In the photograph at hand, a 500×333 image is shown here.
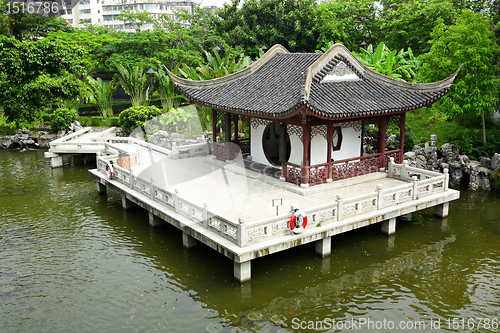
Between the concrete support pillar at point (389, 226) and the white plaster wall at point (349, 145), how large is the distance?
150 inches

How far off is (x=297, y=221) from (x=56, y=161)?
19463mm

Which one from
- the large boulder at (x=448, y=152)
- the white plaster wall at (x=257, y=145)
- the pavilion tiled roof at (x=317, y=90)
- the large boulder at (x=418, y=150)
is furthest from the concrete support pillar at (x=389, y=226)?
the large boulder at (x=448, y=152)

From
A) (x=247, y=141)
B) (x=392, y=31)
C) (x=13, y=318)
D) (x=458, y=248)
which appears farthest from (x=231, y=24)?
(x=13, y=318)

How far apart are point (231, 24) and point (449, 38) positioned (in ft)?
74.0

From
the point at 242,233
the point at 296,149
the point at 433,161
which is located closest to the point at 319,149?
the point at 296,149

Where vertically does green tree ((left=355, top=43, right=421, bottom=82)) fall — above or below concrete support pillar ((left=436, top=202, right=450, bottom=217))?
above

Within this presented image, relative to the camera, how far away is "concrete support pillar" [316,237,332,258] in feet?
46.3

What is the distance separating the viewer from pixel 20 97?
15984 mm

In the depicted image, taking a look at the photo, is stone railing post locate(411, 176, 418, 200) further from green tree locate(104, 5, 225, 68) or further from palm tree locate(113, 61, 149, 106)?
palm tree locate(113, 61, 149, 106)

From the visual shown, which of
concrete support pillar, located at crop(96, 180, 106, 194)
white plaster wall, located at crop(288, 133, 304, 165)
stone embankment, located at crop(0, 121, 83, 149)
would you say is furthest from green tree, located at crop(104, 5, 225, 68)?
white plaster wall, located at crop(288, 133, 304, 165)

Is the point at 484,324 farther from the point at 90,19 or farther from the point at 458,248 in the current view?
the point at 90,19

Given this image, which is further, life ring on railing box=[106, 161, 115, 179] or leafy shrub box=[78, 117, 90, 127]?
leafy shrub box=[78, 117, 90, 127]

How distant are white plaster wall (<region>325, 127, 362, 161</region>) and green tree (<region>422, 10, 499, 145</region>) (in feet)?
22.4

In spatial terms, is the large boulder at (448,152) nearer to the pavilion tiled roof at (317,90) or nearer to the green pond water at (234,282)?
the green pond water at (234,282)
